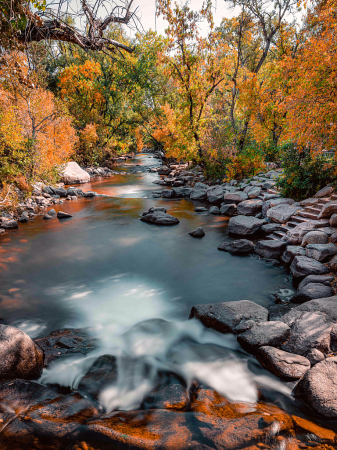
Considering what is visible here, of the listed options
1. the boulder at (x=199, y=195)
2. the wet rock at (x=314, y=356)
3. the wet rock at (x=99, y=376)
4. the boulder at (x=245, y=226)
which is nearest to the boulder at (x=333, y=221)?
the boulder at (x=245, y=226)

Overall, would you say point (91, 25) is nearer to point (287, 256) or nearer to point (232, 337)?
point (232, 337)

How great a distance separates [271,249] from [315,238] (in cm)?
123

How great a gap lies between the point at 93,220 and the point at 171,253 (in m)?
5.17

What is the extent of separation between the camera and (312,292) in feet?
17.3

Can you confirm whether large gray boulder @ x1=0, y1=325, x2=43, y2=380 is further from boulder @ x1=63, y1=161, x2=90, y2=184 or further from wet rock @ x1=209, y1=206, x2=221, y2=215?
boulder @ x1=63, y1=161, x2=90, y2=184

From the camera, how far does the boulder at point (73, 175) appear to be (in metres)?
20.6

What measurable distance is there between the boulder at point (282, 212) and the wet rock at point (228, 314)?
5.07 metres

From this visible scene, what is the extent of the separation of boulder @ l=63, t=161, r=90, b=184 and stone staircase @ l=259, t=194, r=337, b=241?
55.7 ft

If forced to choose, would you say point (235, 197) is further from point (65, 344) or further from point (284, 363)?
point (65, 344)

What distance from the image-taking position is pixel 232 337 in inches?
177

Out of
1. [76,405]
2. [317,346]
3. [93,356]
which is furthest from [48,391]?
[317,346]

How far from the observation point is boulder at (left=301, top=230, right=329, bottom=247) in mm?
6900

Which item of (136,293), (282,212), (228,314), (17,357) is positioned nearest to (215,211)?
(282,212)

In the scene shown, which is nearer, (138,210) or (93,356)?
(93,356)
